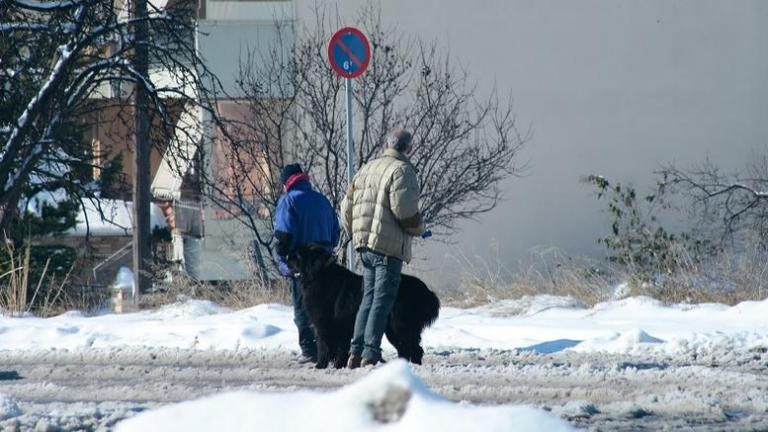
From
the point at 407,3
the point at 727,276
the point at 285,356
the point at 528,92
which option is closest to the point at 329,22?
the point at 407,3

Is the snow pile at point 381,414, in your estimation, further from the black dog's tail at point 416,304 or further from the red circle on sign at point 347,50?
the red circle on sign at point 347,50

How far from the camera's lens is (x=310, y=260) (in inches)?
457

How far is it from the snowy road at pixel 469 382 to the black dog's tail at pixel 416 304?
0.38 m

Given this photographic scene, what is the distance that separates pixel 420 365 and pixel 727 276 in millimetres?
6705

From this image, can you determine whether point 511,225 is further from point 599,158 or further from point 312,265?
point 312,265

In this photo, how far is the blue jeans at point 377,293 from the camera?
1120cm

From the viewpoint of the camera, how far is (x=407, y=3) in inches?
958

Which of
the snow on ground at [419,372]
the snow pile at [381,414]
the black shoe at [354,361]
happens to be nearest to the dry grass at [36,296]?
the snow on ground at [419,372]

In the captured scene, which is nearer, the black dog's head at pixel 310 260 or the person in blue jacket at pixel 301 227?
the black dog's head at pixel 310 260

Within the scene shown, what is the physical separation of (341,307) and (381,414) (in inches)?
270

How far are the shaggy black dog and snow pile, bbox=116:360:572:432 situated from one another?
6426 mm

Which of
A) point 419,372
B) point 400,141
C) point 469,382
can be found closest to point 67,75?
point 400,141

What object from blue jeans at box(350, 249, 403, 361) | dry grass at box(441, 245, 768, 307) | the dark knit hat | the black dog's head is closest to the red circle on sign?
the dark knit hat

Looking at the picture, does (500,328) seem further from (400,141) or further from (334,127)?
(334,127)
